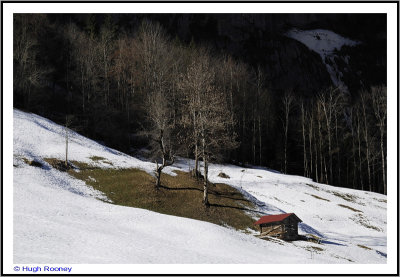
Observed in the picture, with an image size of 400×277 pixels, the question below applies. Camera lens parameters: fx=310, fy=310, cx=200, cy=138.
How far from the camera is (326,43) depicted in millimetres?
129375

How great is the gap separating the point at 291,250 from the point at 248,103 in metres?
54.7

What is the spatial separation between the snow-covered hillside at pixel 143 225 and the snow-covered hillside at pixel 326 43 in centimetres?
8601

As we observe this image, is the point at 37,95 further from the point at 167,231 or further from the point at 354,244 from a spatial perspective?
the point at 354,244

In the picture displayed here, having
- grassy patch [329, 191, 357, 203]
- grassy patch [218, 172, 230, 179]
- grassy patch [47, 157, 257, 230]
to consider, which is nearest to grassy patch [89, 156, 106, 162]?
grassy patch [47, 157, 257, 230]

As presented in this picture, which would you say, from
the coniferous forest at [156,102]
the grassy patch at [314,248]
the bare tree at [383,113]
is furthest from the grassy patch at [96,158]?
the bare tree at [383,113]

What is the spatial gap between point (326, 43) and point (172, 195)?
11930cm

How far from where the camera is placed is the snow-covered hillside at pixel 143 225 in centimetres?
1880

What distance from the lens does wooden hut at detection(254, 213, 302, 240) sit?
95.6ft

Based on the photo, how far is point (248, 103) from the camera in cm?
7644

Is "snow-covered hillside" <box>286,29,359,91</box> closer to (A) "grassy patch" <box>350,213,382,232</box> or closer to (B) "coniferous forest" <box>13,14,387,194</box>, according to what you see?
(B) "coniferous forest" <box>13,14,387,194</box>

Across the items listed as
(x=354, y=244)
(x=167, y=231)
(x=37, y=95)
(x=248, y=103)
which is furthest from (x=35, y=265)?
(x=248, y=103)

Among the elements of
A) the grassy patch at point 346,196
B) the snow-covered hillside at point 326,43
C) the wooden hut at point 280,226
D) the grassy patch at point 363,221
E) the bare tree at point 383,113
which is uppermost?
the snow-covered hillside at point 326,43

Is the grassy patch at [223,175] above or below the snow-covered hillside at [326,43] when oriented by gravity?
below

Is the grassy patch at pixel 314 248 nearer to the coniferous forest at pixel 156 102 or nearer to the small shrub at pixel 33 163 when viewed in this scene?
the coniferous forest at pixel 156 102
